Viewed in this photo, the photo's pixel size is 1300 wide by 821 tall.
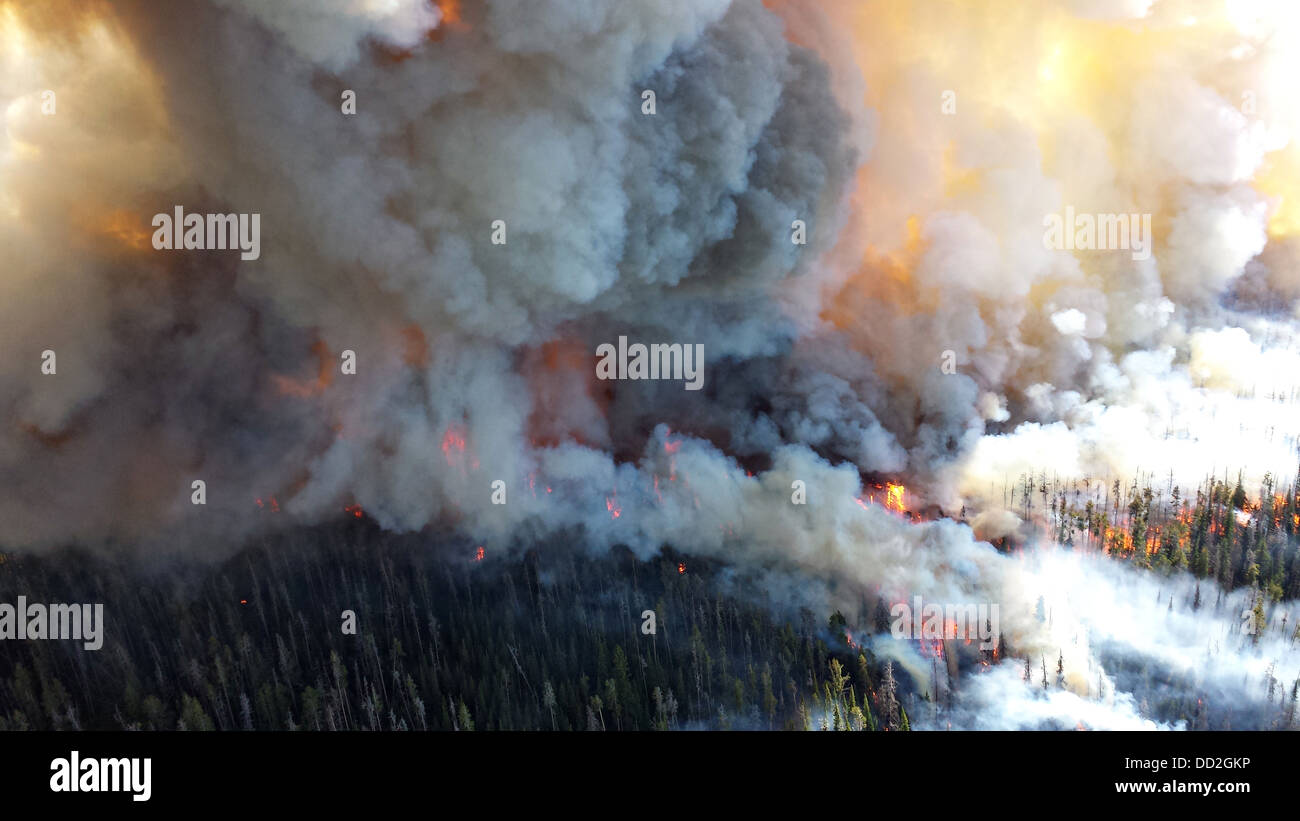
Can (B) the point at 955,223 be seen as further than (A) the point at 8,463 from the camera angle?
Yes

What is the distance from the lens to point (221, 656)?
166 feet

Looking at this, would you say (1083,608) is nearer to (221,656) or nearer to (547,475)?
→ (547,475)

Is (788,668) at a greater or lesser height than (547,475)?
lesser

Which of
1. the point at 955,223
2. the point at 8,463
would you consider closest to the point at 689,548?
the point at 955,223

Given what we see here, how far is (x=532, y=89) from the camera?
4306 cm

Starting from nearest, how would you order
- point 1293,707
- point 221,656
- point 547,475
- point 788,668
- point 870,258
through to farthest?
Result: point 1293,707
point 788,668
point 221,656
point 547,475
point 870,258

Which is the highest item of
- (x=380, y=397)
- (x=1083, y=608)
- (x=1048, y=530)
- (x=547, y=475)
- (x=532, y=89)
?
(x=532, y=89)

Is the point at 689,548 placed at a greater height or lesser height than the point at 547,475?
lesser

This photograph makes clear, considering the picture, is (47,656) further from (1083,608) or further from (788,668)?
(1083,608)

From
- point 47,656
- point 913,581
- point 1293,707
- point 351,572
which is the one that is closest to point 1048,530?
point 913,581

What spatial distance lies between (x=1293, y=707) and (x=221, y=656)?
193ft

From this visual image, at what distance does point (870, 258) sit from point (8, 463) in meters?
56.4

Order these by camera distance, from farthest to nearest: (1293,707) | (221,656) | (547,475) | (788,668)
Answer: (547,475)
(221,656)
(788,668)
(1293,707)

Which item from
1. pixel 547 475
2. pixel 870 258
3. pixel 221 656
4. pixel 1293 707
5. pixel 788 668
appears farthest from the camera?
pixel 870 258
